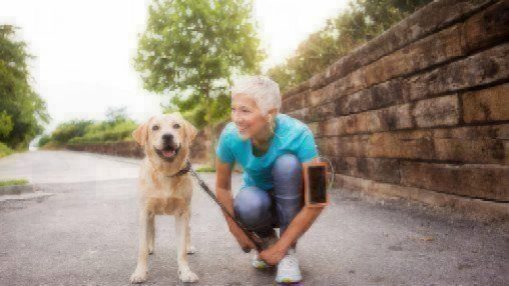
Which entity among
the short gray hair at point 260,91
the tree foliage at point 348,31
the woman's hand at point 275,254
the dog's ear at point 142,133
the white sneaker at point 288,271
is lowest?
the white sneaker at point 288,271

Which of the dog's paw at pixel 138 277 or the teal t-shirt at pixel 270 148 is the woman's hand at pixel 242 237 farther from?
the dog's paw at pixel 138 277

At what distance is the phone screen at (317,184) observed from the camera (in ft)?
7.97

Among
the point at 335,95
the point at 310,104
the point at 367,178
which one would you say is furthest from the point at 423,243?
the point at 310,104

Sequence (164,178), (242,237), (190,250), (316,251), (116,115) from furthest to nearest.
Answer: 1. (116,115)
2. (190,250)
3. (316,251)
4. (164,178)
5. (242,237)

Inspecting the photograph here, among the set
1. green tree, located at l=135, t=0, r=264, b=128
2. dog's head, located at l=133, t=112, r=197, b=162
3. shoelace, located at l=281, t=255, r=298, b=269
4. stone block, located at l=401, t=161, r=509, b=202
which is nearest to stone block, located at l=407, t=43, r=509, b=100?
stone block, located at l=401, t=161, r=509, b=202

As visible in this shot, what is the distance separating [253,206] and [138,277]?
0.91 meters

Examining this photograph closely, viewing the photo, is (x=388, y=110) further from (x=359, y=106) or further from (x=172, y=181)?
(x=172, y=181)

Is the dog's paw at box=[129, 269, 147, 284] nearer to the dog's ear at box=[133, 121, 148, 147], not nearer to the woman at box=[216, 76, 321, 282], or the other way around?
the woman at box=[216, 76, 321, 282]

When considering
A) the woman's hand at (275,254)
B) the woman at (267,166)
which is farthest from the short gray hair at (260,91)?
the woman's hand at (275,254)

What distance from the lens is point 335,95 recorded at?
254 inches

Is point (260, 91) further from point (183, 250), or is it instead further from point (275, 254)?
point (183, 250)

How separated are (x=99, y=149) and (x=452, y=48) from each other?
45740mm

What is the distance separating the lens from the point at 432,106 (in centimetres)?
422

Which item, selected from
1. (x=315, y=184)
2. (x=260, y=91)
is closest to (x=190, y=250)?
(x=315, y=184)
